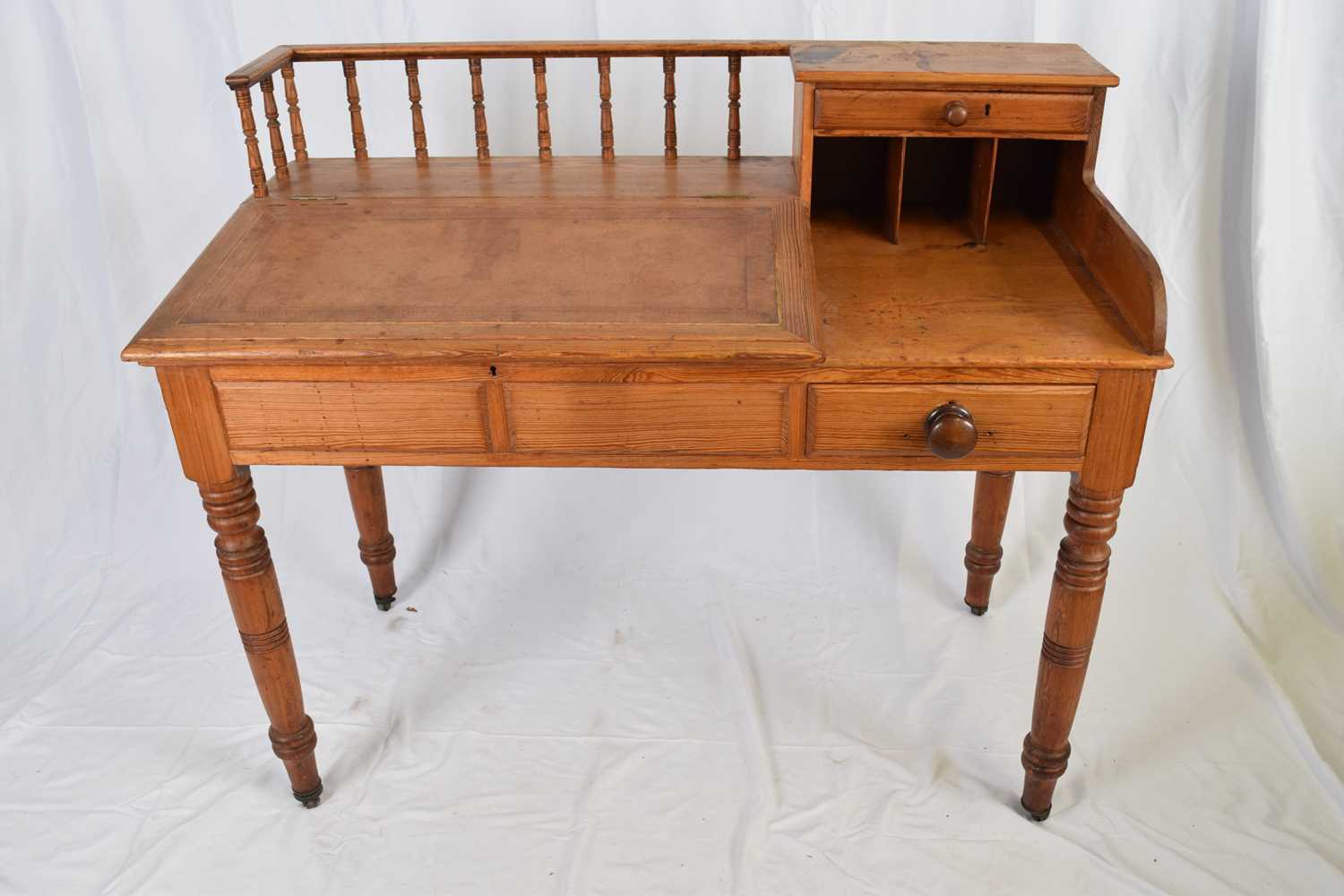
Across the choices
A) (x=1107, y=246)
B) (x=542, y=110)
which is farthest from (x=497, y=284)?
(x=1107, y=246)

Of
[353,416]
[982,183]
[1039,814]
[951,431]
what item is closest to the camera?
[951,431]

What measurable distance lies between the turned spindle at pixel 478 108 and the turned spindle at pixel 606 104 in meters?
0.26

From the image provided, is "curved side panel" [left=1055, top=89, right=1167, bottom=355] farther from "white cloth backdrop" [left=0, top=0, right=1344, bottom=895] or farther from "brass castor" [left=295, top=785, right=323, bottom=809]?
"brass castor" [left=295, top=785, right=323, bottom=809]

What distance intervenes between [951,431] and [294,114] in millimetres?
1642

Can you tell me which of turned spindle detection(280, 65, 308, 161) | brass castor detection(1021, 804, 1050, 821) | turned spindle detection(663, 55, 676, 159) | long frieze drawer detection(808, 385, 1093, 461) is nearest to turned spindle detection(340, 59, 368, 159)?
turned spindle detection(280, 65, 308, 161)

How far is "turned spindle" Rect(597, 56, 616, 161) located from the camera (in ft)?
9.24

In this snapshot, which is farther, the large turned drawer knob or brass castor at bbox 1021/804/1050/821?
brass castor at bbox 1021/804/1050/821

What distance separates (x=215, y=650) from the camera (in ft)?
10.5

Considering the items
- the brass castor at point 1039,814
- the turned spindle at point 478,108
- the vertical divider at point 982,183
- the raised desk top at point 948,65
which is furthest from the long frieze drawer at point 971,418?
the turned spindle at point 478,108

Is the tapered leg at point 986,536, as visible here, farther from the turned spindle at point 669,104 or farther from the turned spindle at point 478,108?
the turned spindle at point 478,108

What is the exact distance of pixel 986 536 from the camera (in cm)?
320

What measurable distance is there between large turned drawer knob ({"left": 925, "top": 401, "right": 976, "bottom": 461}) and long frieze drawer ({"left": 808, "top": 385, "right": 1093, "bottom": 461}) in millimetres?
17

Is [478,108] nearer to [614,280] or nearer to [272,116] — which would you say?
[272,116]

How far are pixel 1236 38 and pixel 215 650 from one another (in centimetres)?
285
